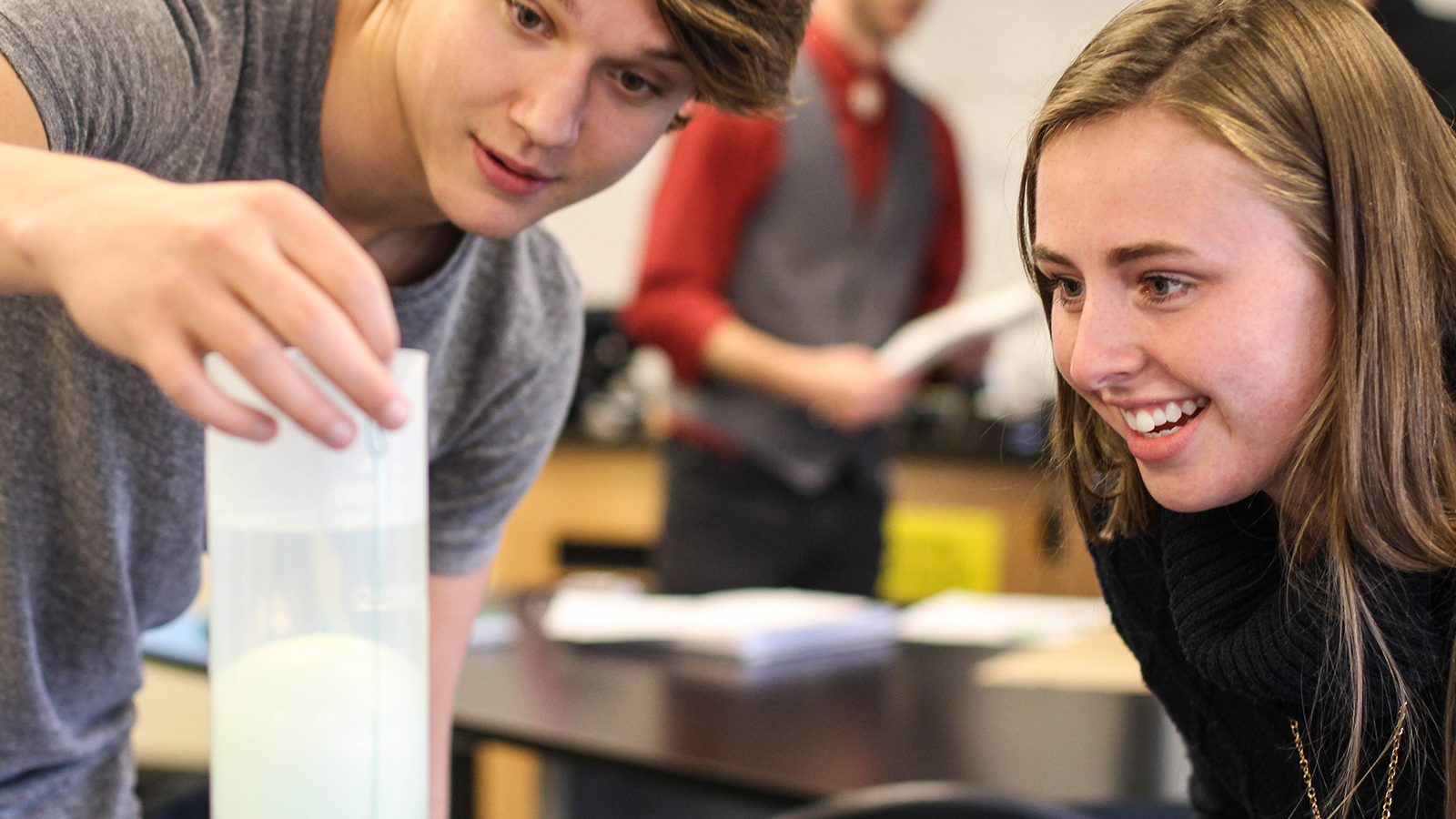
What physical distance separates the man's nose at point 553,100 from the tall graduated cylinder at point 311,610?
0.29 meters

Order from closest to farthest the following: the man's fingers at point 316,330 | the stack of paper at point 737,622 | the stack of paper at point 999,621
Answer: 1. the man's fingers at point 316,330
2. the stack of paper at point 737,622
3. the stack of paper at point 999,621

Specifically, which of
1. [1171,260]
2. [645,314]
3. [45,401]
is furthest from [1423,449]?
[645,314]

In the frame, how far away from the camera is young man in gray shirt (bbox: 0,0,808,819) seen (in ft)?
2.50

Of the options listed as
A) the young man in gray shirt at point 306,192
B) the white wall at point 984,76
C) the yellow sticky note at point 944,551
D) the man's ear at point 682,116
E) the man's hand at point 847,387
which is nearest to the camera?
the young man in gray shirt at point 306,192

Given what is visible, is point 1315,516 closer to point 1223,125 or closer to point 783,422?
point 1223,125

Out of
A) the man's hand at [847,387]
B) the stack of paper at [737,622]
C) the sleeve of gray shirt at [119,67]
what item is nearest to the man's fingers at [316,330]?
the sleeve of gray shirt at [119,67]

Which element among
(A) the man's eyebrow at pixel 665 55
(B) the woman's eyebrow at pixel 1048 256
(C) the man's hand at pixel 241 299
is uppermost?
(A) the man's eyebrow at pixel 665 55

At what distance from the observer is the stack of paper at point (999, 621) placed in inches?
68.2

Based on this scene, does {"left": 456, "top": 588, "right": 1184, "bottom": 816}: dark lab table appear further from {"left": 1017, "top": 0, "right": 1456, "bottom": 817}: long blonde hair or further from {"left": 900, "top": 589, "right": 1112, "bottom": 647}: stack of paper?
{"left": 1017, "top": 0, "right": 1456, "bottom": 817}: long blonde hair

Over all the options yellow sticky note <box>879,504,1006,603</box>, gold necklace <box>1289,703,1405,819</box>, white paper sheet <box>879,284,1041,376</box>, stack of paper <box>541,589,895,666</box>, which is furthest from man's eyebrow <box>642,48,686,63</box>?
yellow sticky note <box>879,504,1006,603</box>

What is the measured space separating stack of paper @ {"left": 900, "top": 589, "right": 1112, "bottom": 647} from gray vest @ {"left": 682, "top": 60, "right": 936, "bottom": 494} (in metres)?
0.25

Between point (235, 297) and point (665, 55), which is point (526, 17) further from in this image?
point (235, 297)

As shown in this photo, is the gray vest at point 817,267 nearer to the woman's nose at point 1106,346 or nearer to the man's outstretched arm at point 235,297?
the woman's nose at point 1106,346

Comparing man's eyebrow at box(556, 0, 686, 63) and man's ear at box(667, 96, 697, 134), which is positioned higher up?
man's eyebrow at box(556, 0, 686, 63)
